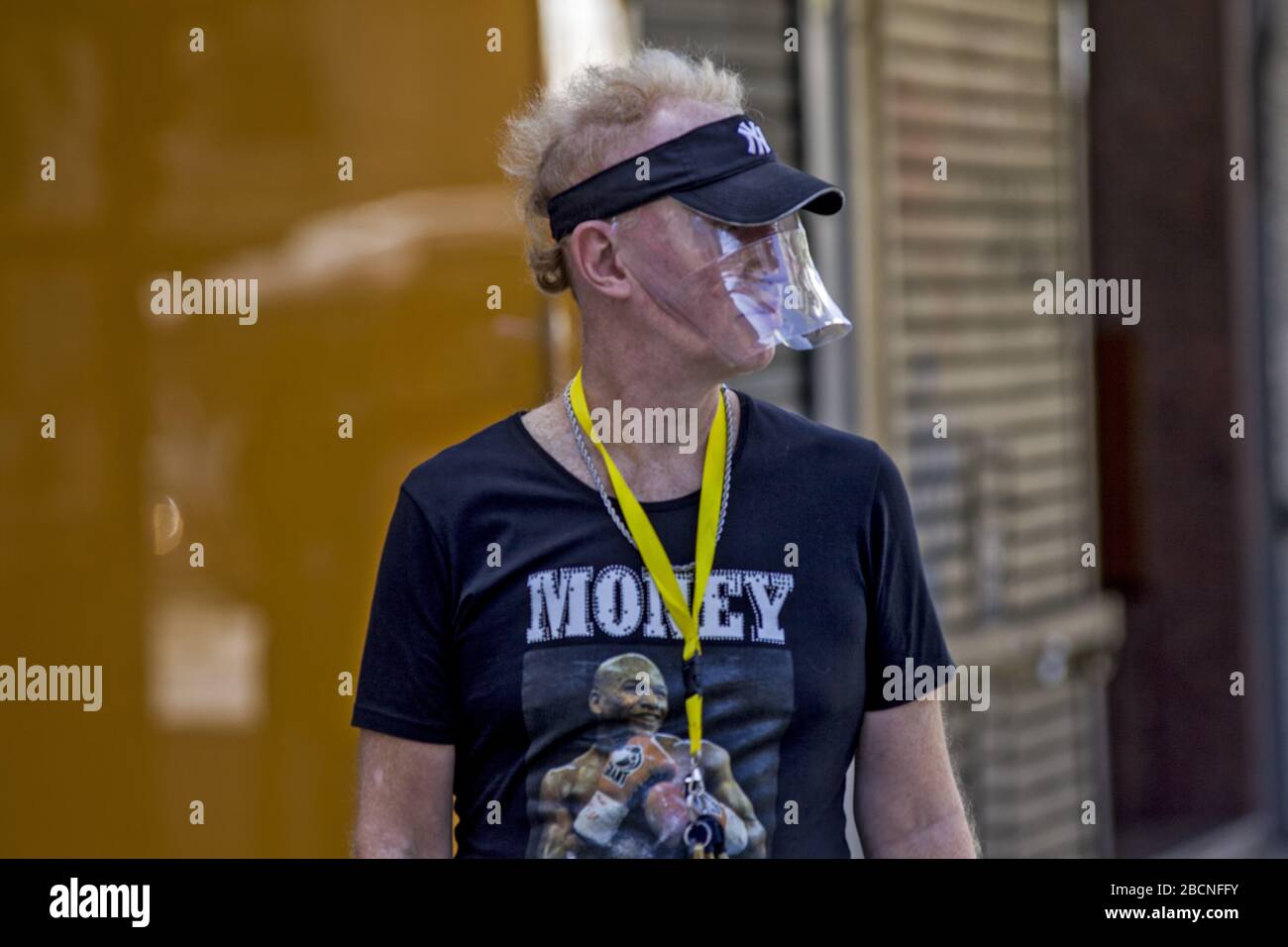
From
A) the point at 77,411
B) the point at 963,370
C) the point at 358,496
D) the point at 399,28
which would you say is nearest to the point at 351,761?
the point at 358,496

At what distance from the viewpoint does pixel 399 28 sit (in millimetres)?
4156

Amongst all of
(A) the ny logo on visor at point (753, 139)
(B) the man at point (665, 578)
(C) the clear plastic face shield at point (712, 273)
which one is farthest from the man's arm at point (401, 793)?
(A) the ny logo on visor at point (753, 139)

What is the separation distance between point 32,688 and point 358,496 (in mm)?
854

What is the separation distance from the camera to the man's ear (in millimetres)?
2580

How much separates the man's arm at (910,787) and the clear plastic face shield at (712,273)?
60 cm

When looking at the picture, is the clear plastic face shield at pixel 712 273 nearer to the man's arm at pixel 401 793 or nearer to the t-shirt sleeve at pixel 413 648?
the t-shirt sleeve at pixel 413 648

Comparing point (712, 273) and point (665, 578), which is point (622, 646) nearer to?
point (665, 578)

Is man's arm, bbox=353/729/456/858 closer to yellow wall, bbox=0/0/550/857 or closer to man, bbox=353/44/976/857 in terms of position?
man, bbox=353/44/976/857

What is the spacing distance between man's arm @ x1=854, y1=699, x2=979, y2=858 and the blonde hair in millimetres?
879

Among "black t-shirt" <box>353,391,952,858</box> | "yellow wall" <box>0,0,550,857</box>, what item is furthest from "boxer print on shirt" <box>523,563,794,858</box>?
"yellow wall" <box>0,0,550,857</box>

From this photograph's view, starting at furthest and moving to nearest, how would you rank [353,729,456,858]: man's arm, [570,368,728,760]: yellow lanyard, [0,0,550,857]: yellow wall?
[0,0,550,857]: yellow wall, [353,729,456,858]: man's arm, [570,368,728,760]: yellow lanyard

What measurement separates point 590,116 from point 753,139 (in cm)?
25

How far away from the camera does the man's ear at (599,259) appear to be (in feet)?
8.46
